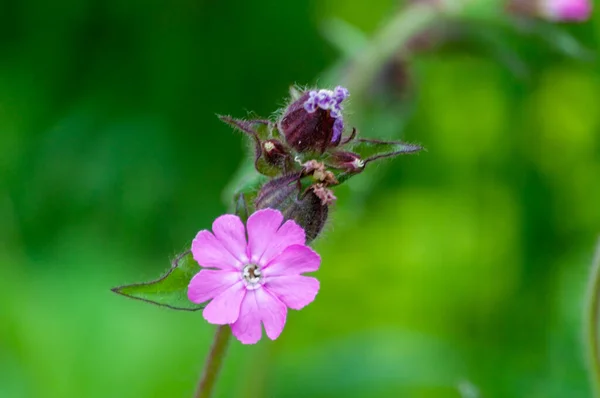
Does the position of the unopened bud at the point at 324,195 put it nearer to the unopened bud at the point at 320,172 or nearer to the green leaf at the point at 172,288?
the unopened bud at the point at 320,172

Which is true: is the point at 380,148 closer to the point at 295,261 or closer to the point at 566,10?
the point at 295,261

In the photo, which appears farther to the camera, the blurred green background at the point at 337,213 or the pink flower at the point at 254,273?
the blurred green background at the point at 337,213

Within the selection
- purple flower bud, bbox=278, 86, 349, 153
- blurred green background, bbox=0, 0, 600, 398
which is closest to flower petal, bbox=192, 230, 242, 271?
purple flower bud, bbox=278, 86, 349, 153

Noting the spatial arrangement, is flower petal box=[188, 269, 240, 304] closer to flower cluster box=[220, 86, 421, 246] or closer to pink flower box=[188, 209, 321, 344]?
pink flower box=[188, 209, 321, 344]

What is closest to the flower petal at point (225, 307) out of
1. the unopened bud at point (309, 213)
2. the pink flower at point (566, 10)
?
the unopened bud at point (309, 213)

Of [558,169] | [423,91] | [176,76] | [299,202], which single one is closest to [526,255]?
[558,169]
